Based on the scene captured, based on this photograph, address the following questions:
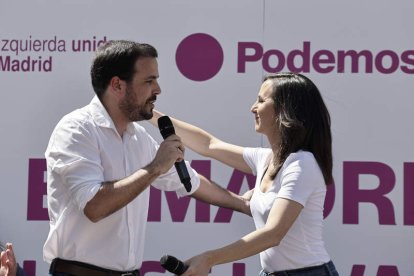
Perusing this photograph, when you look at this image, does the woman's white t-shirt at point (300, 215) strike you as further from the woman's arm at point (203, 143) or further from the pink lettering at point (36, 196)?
the pink lettering at point (36, 196)

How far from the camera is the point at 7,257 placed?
2.74 metres

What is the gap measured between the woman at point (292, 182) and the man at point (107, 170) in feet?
1.26

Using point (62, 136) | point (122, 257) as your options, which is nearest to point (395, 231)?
point (122, 257)

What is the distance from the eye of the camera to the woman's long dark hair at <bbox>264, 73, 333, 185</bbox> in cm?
276

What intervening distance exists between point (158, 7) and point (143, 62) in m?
1.01

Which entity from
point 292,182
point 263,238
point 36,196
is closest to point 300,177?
point 292,182

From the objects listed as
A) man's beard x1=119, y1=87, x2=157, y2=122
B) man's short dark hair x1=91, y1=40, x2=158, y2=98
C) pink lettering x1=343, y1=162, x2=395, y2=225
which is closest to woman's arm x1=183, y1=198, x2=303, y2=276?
man's beard x1=119, y1=87, x2=157, y2=122

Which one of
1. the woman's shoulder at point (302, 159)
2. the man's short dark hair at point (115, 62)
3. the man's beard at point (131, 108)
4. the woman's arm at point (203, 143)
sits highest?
the man's short dark hair at point (115, 62)

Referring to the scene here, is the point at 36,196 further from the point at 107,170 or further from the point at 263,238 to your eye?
the point at 263,238

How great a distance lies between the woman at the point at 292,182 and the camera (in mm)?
2604

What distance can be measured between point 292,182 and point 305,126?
0.23 m

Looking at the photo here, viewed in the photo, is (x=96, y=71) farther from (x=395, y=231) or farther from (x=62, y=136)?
(x=395, y=231)

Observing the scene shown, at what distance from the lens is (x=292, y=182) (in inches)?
104

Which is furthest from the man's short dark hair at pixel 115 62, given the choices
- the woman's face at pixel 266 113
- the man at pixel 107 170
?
the woman's face at pixel 266 113
